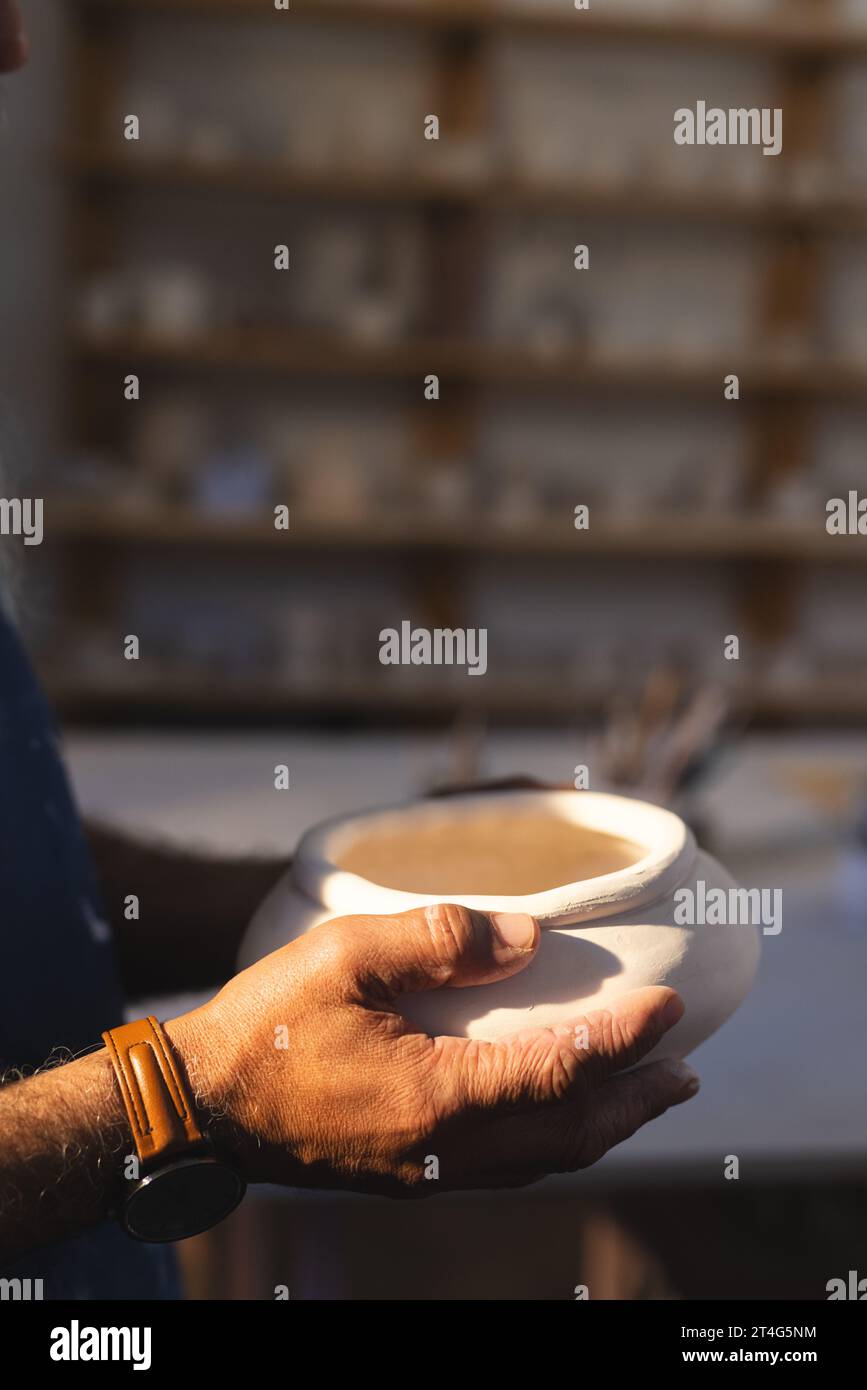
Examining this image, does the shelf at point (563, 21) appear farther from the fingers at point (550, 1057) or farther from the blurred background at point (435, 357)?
the fingers at point (550, 1057)

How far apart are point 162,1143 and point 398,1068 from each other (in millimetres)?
90

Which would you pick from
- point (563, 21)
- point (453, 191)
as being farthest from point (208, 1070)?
point (563, 21)

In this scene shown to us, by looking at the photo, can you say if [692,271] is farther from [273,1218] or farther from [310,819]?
[273,1218]

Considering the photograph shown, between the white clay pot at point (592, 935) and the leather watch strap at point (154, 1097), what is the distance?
75 millimetres

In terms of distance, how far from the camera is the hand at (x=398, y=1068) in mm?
424

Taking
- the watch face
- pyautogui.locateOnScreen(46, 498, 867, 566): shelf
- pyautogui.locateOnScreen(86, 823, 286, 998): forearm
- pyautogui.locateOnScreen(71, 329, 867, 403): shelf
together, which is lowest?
the watch face

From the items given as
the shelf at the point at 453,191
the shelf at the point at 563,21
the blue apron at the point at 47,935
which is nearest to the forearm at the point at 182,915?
the blue apron at the point at 47,935

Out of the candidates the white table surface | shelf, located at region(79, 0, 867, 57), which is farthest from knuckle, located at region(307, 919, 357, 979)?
shelf, located at region(79, 0, 867, 57)

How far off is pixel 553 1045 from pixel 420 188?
2.99 m

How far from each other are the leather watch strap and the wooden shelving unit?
277 cm

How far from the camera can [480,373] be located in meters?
3.17

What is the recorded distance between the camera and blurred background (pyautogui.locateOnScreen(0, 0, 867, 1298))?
306cm

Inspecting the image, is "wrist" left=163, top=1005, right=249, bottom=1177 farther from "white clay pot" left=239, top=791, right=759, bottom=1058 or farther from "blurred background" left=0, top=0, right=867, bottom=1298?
"blurred background" left=0, top=0, right=867, bottom=1298

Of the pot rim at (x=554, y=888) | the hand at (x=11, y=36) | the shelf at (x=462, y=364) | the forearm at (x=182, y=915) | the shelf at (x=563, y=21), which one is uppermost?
the shelf at (x=563, y=21)
